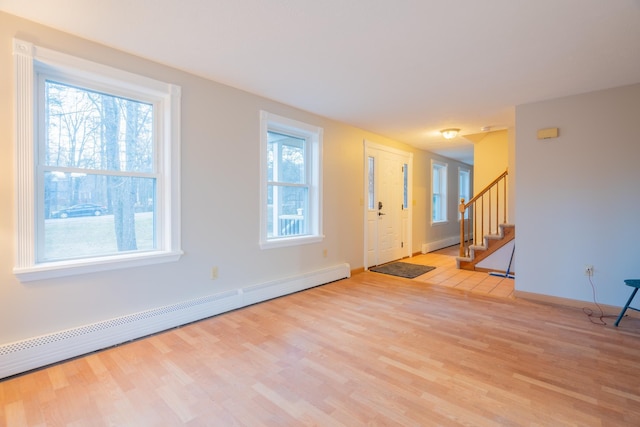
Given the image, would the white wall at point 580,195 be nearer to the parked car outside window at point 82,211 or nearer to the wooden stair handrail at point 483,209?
the wooden stair handrail at point 483,209

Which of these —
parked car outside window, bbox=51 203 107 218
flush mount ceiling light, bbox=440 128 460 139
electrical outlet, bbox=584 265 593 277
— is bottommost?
electrical outlet, bbox=584 265 593 277

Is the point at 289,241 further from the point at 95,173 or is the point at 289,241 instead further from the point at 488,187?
the point at 488,187

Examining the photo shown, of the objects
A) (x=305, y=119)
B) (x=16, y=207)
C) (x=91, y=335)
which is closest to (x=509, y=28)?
(x=305, y=119)

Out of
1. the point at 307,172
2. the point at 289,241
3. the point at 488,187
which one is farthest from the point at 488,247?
the point at 289,241

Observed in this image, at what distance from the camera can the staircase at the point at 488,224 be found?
4879mm

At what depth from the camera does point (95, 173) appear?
2.40 m

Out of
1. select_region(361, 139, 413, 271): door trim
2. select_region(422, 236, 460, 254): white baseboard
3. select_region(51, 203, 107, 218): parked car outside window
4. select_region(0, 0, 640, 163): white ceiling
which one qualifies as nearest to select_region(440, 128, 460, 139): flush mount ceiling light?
select_region(361, 139, 413, 271): door trim

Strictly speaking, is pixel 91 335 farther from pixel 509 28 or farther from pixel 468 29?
pixel 509 28

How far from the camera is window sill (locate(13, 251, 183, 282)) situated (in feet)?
6.77

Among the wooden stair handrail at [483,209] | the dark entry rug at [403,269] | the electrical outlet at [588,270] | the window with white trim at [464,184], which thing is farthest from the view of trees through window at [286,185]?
the window with white trim at [464,184]

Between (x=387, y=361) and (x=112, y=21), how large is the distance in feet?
9.88

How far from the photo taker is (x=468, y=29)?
81.9 inches

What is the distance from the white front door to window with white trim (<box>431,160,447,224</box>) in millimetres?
1439

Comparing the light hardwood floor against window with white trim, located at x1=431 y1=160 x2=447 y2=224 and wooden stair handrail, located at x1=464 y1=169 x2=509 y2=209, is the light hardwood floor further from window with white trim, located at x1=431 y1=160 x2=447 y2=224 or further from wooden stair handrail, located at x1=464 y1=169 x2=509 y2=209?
window with white trim, located at x1=431 y1=160 x2=447 y2=224
